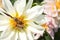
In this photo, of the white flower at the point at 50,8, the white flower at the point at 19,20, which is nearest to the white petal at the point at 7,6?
the white flower at the point at 19,20

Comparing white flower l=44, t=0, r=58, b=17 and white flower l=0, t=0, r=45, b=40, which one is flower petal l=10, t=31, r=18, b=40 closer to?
white flower l=0, t=0, r=45, b=40

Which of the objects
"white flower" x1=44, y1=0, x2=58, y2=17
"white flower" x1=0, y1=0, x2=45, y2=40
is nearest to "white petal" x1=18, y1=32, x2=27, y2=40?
"white flower" x1=0, y1=0, x2=45, y2=40

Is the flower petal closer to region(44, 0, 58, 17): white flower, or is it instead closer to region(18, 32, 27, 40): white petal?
region(18, 32, 27, 40): white petal

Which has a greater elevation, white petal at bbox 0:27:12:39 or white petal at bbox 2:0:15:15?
white petal at bbox 2:0:15:15

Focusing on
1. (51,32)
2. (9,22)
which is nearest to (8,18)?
(9,22)

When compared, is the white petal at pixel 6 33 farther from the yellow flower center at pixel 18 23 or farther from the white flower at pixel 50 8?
the white flower at pixel 50 8

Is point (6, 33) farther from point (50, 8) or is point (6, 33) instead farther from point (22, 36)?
point (50, 8)

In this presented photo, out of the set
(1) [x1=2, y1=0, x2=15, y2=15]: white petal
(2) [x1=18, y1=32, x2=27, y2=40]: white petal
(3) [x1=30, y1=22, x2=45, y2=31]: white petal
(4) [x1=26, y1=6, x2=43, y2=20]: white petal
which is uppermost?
(1) [x1=2, y1=0, x2=15, y2=15]: white petal

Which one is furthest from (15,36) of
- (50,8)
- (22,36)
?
(50,8)
